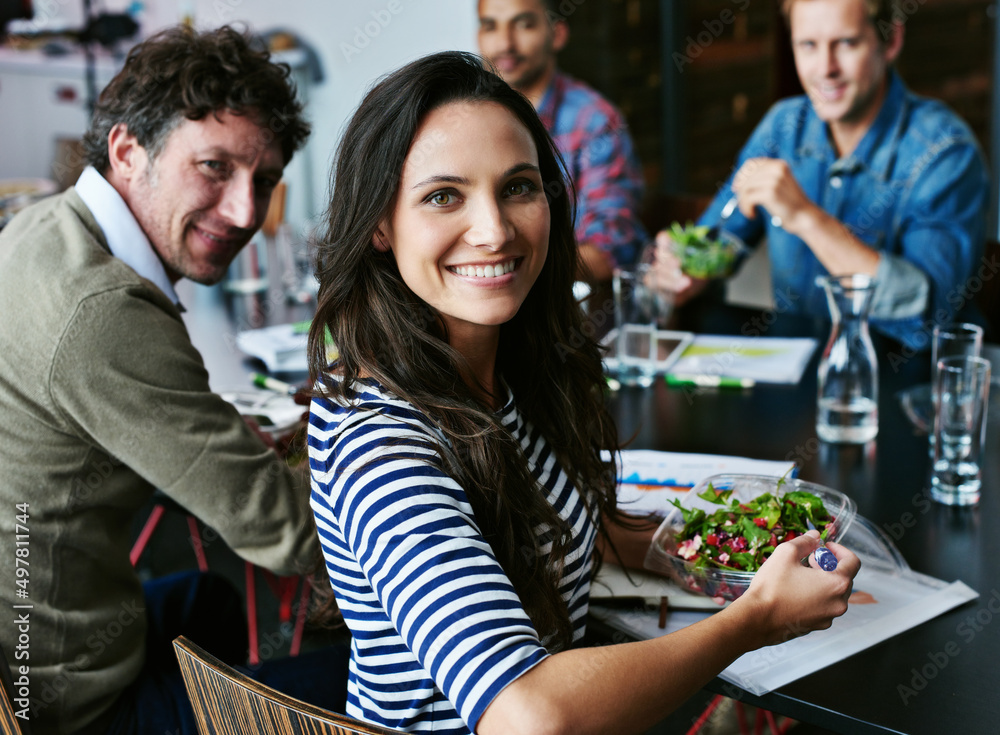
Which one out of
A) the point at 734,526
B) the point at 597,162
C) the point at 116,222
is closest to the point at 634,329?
the point at 734,526

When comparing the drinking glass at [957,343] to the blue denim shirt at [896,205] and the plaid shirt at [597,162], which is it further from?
the plaid shirt at [597,162]

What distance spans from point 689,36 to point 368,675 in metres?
4.73

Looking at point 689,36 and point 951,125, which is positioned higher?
point 689,36

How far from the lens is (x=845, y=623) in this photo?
3.46ft

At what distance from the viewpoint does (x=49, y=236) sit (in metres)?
1.36

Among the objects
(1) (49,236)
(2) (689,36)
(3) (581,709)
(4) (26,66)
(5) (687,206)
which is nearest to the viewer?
(3) (581,709)

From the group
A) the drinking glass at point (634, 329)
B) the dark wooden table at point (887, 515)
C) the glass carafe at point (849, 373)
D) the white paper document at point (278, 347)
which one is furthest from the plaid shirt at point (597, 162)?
the glass carafe at point (849, 373)

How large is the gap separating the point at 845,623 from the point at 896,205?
174cm

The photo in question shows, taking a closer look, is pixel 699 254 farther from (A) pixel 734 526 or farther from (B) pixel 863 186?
(A) pixel 734 526

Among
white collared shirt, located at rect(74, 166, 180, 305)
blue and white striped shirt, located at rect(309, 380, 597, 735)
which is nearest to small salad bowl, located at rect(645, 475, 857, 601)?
blue and white striped shirt, located at rect(309, 380, 597, 735)

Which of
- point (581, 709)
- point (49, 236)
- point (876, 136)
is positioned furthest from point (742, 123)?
point (581, 709)

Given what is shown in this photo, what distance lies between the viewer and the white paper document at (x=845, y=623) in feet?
3.22

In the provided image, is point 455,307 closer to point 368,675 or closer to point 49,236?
point 368,675

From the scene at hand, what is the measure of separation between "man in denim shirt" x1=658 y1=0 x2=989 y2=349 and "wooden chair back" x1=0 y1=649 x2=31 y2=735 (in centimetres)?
166
